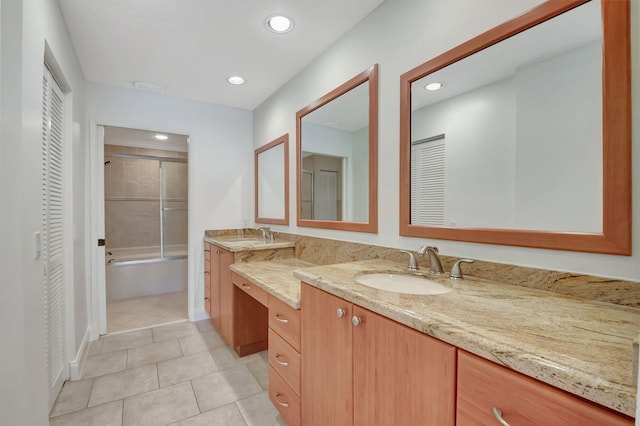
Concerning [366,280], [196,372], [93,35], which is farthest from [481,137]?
[93,35]

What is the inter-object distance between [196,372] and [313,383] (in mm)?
1331

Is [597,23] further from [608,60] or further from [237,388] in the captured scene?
[237,388]

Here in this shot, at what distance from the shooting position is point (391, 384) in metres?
0.87

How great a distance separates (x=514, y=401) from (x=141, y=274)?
180 inches

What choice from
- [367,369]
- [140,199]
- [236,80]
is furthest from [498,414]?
[140,199]

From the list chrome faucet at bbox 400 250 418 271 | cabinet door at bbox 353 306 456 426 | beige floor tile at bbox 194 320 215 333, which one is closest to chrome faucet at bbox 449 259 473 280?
chrome faucet at bbox 400 250 418 271

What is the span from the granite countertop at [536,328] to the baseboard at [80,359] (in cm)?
217

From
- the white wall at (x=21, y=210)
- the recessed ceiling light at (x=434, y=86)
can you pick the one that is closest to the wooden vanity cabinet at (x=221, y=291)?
the white wall at (x=21, y=210)

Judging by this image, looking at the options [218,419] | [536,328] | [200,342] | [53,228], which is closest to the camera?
[536,328]

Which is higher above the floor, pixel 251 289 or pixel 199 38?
pixel 199 38

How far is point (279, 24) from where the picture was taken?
1.82 metres

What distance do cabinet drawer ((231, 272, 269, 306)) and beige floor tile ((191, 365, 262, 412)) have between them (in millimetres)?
635

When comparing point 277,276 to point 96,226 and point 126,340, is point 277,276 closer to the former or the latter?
point 126,340

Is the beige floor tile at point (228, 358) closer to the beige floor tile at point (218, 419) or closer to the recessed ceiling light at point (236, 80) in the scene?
the beige floor tile at point (218, 419)
